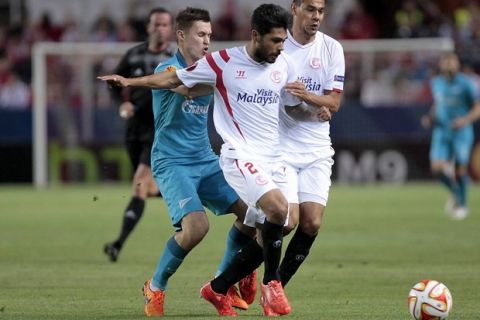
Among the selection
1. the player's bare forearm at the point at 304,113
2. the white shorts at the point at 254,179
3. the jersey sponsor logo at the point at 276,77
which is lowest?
the white shorts at the point at 254,179

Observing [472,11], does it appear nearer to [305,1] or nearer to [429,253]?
[429,253]

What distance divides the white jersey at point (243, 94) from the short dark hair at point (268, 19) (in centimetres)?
24

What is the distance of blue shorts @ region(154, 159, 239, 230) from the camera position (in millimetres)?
8945

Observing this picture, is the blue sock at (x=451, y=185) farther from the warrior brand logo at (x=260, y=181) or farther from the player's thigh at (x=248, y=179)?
the warrior brand logo at (x=260, y=181)

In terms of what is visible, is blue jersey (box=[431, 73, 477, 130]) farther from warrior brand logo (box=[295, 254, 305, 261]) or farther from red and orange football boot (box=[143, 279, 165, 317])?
red and orange football boot (box=[143, 279, 165, 317])

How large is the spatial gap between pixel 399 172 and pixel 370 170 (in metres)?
0.60

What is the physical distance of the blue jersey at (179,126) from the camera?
912 centimetres

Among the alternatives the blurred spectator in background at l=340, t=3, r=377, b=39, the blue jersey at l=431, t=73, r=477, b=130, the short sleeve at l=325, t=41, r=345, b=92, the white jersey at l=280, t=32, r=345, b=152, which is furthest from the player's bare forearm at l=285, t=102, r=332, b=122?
the blurred spectator in background at l=340, t=3, r=377, b=39

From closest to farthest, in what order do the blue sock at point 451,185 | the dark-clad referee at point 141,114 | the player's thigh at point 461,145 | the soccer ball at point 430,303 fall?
the soccer ball at point 430,303
the dark-clad referee at point 141,114
the blue sock at point 451,185
the player's thigh at point 461,145

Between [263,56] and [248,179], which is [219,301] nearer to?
[248,179]

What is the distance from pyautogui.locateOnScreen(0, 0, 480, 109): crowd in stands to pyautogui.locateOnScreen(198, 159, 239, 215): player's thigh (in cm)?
1604

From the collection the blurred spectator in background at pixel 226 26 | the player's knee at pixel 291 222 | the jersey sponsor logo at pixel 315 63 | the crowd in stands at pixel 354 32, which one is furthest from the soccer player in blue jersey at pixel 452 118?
the player's knee at pixel 291 222

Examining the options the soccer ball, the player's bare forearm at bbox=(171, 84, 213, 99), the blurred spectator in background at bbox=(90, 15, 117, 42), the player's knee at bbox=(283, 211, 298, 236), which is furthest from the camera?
the blurred spectator in background at bbox=(90, 15, 117, 42)

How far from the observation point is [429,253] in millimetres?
13250
